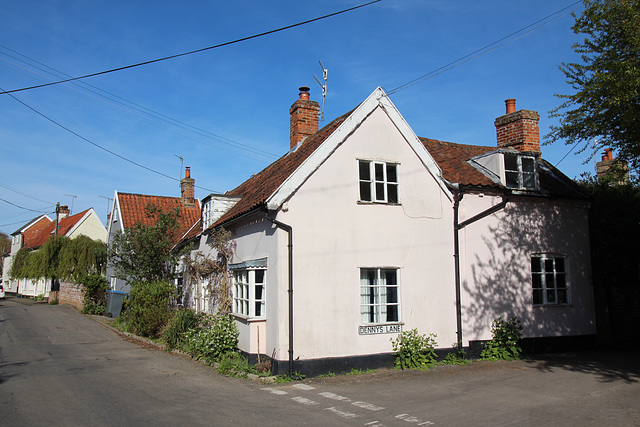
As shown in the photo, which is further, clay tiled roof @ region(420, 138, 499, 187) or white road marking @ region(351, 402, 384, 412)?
clay tiled roof @ region(420, 138, 499, 187)

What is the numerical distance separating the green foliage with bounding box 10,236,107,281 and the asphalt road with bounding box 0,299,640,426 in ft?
61.9

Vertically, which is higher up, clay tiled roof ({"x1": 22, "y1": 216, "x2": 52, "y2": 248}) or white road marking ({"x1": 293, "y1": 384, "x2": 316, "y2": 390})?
clay tiled roof ({"x1": 22, "y1": 216, "x2": 52, "y2": 248})

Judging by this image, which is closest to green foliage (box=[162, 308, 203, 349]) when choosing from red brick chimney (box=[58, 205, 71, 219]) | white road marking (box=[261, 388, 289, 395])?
white road marking (box=[261, 388, 289, 395])

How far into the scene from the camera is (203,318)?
48.5 ft

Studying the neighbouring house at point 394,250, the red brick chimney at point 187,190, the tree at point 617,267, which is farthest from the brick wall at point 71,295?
the tree at point 617,267

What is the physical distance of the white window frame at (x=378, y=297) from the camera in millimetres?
11750

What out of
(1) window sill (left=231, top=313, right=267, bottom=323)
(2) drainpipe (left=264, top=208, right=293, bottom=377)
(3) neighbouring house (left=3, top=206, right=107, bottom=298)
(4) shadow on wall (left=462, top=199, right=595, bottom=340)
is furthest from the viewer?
(3) neighbouring house (left=3, top=206, right=107, bottom=298)

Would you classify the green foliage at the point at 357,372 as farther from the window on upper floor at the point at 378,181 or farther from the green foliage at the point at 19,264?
the green foliage at the point at 19,264

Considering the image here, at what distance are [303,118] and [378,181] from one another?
5.41 meters

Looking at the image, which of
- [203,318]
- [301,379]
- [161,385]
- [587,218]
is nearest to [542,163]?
[587,218]

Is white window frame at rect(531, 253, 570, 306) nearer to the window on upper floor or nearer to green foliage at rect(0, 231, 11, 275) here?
the window on upper floor

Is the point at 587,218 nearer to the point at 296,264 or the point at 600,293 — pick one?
the point at 600,293

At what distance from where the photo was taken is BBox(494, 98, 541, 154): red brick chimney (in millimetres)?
15680

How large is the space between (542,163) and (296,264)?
1003 cm
